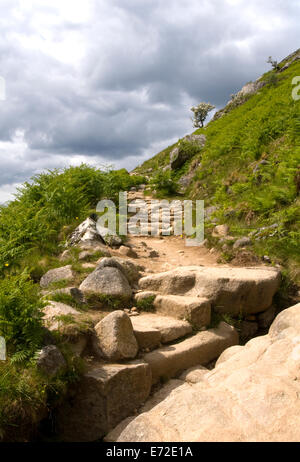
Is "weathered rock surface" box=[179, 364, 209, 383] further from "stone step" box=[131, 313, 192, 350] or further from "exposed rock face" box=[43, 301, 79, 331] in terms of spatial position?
"exposed rock face" box=[43, 301, 79, 331]

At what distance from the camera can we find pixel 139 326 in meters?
5.55

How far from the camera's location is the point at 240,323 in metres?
6.59

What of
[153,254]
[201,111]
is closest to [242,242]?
[153,254]

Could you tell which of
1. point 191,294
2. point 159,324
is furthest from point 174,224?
point 159,324

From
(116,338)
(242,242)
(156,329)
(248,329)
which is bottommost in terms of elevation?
(248,329)

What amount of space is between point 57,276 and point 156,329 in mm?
2395

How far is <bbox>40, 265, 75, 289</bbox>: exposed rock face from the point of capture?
668 cm

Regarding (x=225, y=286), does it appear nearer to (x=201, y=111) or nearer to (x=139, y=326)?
(x=139, y=326)

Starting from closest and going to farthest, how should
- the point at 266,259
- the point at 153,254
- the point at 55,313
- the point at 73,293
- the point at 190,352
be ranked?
the point at 55,313
the point at 190,352
the point at 73,293
the point at 266,259
the point at 153,254

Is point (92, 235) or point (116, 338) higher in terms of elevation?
point (92, 235)

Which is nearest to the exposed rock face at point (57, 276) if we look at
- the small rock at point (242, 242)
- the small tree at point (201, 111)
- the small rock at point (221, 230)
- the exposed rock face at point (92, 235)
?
the exposed rock face at point (92, 235)

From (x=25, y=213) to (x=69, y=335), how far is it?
20.8 ft

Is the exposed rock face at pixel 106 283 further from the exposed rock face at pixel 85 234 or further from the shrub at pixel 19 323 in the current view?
the exposed rock face at pixel 85 234
